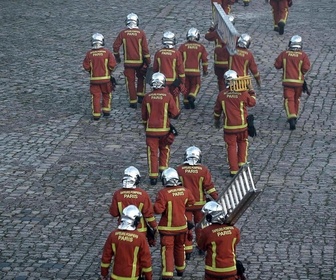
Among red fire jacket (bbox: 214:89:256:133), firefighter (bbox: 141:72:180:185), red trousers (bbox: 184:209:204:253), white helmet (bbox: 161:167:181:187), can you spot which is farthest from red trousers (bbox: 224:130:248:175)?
white helmet (bbox: 161:167:181:187)

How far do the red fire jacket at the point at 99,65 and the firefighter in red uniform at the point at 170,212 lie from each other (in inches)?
304

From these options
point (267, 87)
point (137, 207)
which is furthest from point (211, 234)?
point (267, 87)

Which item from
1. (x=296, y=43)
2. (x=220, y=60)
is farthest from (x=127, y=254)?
(x=220, y=60)

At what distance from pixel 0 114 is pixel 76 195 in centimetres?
527

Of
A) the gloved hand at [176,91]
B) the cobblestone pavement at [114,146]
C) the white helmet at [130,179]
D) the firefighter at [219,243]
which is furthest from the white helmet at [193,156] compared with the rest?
the gloved hand at [176,91]

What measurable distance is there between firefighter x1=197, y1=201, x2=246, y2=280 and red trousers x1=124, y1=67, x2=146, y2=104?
979 cm

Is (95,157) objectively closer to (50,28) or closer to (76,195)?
(76,195)

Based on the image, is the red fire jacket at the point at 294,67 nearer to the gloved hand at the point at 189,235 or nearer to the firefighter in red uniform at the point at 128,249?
the gloved hand at the point at 189,235

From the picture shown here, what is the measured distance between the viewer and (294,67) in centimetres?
2497

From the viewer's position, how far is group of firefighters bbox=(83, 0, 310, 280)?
1677 centimetres

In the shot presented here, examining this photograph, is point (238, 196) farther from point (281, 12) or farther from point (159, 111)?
point (281, 12)

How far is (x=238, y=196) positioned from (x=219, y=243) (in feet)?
3.66

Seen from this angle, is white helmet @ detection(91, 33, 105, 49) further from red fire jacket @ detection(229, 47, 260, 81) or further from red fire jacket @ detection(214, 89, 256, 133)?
red fire jacket @ detection(214, 89, 256, 133)

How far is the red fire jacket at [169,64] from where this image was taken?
25.2 meters
